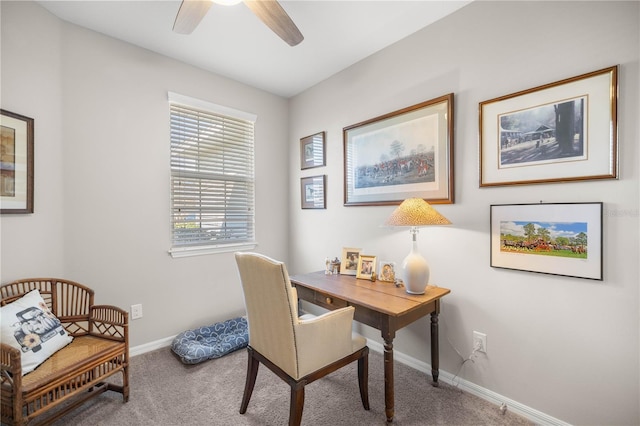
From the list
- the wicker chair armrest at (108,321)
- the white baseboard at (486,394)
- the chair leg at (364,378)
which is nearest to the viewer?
the white baseboard at (486,394)

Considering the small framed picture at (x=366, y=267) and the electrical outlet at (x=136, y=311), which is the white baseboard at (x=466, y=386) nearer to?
the electrical outlet at (x=136, y=311)

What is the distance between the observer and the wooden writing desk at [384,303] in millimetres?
1531

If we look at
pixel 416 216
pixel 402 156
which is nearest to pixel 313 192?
pixel 402 156

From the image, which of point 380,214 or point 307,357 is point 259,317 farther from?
point 380,214

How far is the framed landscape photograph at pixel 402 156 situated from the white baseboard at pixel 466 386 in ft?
4.06

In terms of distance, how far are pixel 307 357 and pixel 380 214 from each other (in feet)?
4.47

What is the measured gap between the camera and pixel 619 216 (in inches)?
53.0

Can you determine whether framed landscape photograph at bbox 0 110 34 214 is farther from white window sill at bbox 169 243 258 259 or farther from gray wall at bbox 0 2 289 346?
white window sill at bbox 169 243 258 259

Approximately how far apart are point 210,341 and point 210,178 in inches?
60.2

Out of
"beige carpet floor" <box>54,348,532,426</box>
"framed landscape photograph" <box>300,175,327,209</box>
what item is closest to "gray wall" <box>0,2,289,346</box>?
"beige carpet floor" <box>54,348,532,426</box>

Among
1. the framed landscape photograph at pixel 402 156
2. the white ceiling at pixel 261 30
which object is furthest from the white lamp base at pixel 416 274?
the white ceiling at pixel 261 30

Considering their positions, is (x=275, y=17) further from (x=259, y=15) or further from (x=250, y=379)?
(x=250, y=379)

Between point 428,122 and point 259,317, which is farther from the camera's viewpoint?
point 428,122

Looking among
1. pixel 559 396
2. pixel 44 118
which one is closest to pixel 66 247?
pixel 44 118
